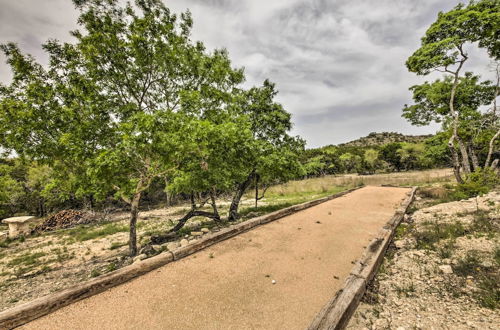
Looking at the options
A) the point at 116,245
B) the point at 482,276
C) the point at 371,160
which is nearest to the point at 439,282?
the point at 482,276

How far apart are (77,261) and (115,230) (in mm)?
5338

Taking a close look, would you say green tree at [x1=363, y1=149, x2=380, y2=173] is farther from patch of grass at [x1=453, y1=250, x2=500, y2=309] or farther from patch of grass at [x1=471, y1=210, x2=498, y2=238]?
patch of grass at [x1=453, y1=250, x2=500, y2=309]

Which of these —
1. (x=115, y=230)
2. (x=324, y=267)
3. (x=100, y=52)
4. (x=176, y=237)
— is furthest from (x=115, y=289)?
(x=115, y=230)

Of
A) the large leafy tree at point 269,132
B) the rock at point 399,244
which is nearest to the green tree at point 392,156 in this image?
the large leafy tree at point 269,132

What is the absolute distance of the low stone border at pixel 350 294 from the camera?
2.57 m

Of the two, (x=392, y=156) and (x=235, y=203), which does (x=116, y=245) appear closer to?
(x=235, y=203)

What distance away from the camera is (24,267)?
7441 millimetres

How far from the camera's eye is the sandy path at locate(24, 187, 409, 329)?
2727mm

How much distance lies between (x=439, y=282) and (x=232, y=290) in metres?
3.67

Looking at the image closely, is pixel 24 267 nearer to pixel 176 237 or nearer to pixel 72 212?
pixel 176 237

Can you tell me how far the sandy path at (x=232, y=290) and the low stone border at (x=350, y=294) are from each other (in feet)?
0.72

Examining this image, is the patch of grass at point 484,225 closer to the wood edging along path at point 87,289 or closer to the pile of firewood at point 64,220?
the wood edging along path at point 87,289

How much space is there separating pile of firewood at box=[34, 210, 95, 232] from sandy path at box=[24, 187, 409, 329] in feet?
61.4

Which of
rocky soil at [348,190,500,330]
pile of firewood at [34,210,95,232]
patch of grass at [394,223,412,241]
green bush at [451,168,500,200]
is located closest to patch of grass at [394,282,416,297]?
rocky soil at [348,190,500,330]
